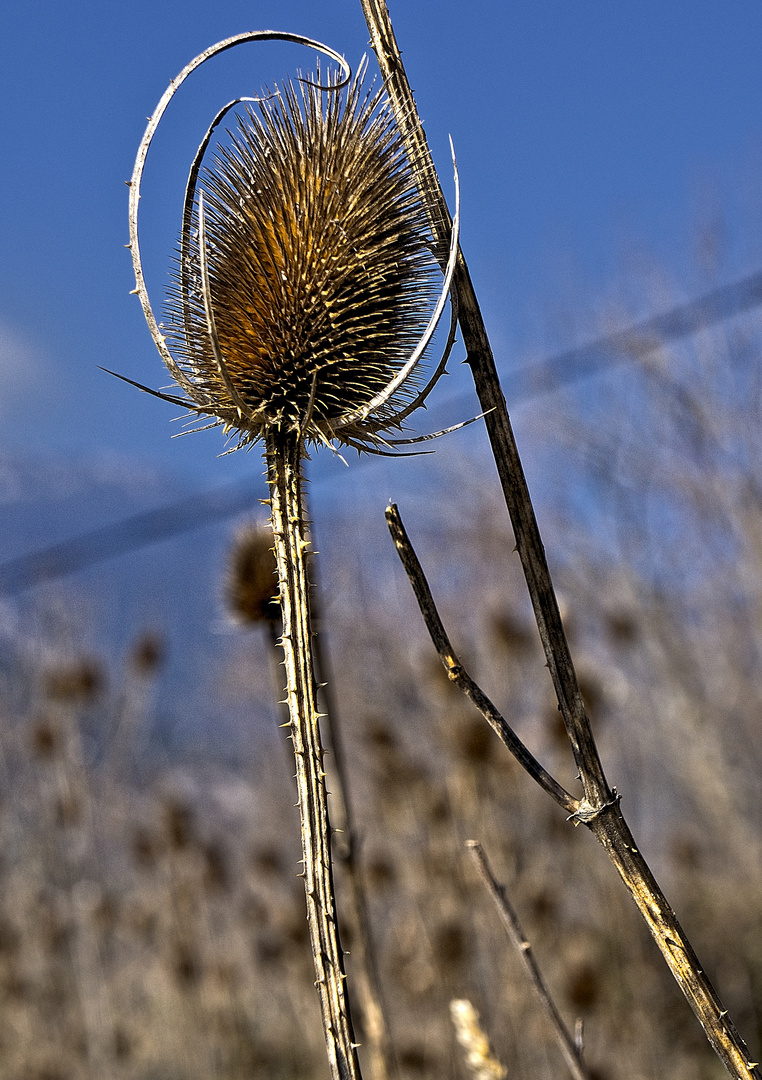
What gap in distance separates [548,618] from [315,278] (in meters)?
0.51

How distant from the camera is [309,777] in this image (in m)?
0.95

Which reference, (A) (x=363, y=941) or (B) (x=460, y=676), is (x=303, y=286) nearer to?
(B) (x=460, y=676)

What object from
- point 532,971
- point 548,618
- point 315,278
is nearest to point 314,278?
point 315,278

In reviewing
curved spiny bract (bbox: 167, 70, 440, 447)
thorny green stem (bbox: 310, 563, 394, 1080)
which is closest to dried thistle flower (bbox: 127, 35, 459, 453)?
curved spiny bract (bbox: 167, 70, 440, 447)

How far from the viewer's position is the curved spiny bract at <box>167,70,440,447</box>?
1.15 m

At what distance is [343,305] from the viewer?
119 cm

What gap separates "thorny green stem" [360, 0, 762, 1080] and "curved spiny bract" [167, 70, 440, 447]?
0.24 feet

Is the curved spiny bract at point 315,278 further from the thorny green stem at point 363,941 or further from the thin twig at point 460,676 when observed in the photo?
the thorny green stem at point 363,941

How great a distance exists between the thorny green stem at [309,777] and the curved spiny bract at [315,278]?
0.13 m

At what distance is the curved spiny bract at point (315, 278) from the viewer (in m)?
1.15

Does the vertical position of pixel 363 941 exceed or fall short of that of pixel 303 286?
it falls short

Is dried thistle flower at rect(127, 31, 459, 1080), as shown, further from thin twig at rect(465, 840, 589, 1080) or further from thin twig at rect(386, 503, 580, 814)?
thin twig at rect(465, 840, 589, 1080)

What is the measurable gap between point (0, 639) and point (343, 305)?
326 inches

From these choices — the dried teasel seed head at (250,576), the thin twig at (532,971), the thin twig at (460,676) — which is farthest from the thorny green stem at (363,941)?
the thin twig at (460,676)
